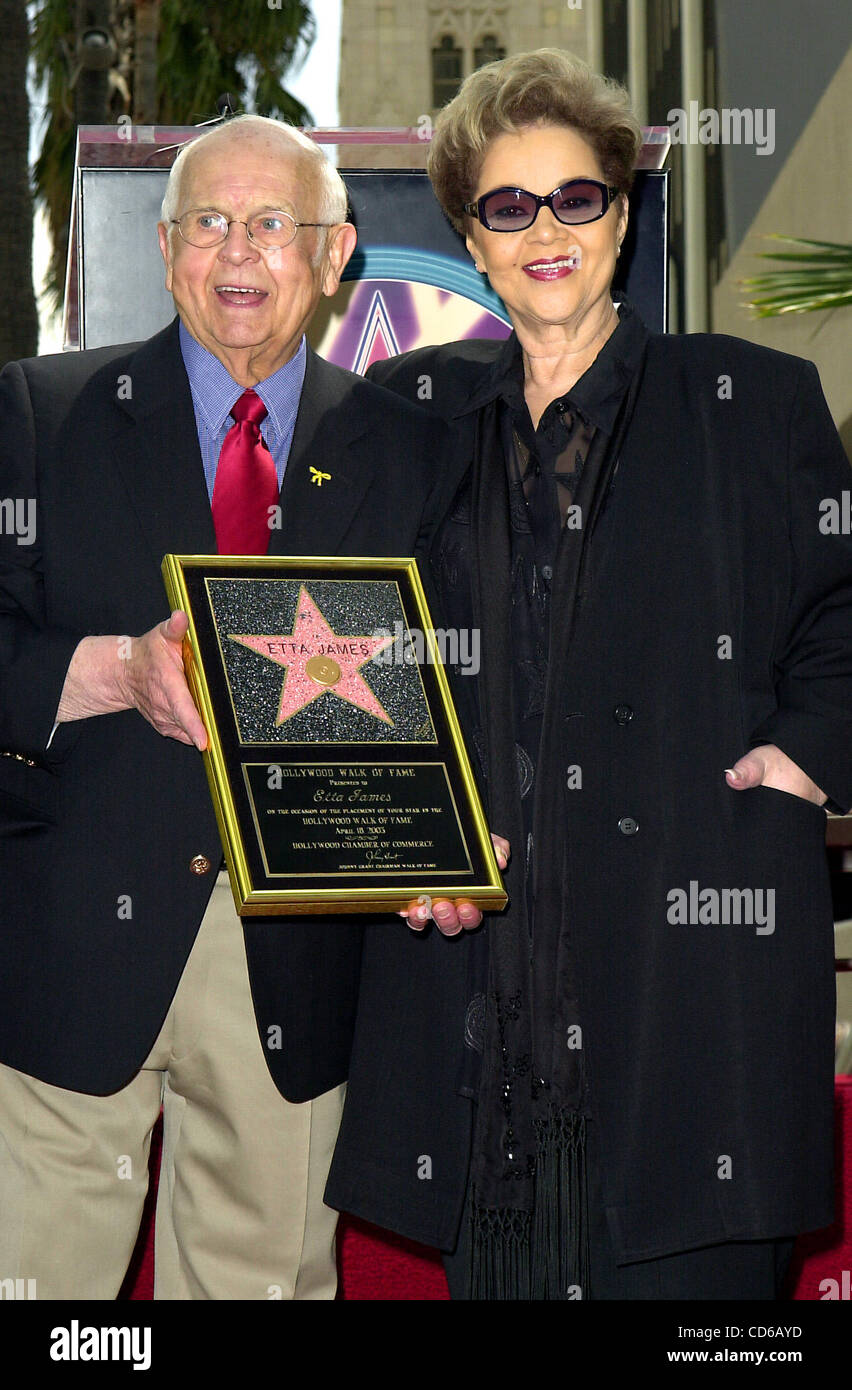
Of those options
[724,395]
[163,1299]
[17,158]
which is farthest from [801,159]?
[163,1299]

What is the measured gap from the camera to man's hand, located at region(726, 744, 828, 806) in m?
2.71

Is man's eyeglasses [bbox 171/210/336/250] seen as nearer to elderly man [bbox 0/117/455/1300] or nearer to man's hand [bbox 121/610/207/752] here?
elderly man [bbox 0/117/455/1300]

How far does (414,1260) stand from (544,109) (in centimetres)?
244

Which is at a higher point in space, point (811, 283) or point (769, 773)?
point (811, 283)

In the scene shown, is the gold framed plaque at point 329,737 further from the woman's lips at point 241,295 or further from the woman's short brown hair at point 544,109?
the woman's short brown hair at point 544,109

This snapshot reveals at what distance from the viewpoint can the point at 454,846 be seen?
259 centimetres

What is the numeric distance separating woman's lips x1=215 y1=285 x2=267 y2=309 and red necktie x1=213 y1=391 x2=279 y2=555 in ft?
0.78

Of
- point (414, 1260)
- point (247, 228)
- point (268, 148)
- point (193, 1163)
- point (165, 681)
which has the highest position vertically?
point (268, 148)

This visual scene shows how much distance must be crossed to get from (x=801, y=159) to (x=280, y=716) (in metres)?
14.1

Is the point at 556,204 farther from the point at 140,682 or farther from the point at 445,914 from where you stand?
the point at 445,914

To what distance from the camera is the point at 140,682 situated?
2.64 m

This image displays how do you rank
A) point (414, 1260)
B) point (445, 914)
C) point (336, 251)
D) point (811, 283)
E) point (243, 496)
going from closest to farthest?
point (445, 914) < point (243, 496) < point (336, 251) < point (414, 1260) < point (811, 283)

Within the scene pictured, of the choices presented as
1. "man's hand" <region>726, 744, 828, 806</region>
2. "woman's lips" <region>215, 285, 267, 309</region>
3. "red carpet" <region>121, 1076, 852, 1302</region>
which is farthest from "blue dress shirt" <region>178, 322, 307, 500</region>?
"red carpet" <region>121, 1076, 852, 1302</region>

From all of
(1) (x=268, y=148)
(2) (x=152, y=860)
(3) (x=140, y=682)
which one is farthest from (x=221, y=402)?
(2) (x=152, y=860)
